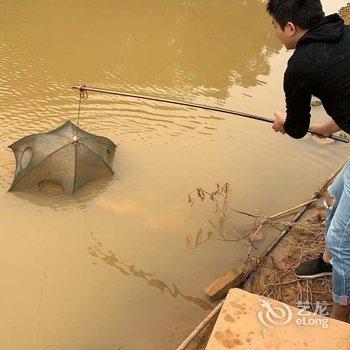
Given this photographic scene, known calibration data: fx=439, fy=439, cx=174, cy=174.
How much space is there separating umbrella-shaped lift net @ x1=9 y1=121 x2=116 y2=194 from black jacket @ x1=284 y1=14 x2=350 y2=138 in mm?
3027

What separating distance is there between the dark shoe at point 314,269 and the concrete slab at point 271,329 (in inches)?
54.8

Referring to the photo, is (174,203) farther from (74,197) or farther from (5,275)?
(5,275)

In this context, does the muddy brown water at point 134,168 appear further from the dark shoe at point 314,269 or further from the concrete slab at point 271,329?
the concrete slab at point 271,329

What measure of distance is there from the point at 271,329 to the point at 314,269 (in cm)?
156

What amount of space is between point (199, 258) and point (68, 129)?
82.0 inches

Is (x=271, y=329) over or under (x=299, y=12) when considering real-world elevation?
under

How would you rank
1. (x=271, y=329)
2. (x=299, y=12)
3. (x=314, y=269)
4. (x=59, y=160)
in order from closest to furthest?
(x=271, y=329) < (x=299, y=12) < (x=314, y=269) < (x=59, y=160)

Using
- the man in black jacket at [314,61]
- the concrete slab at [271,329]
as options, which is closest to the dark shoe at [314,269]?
the man in black jacket at [314,61]

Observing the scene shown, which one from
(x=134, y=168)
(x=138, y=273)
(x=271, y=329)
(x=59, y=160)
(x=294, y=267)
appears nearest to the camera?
(x=271, y=329)

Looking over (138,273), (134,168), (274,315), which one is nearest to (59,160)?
(134,168)

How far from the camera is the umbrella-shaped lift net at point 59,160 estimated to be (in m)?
4.76

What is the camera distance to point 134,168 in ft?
18.1

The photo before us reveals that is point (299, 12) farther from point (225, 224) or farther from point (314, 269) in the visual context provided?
point (225, 224)

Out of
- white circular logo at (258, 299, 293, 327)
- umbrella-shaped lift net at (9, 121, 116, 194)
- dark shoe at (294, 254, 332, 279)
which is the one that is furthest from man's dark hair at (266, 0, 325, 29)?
umbrella-shaped lift net at (9, 121, 116, 194)
